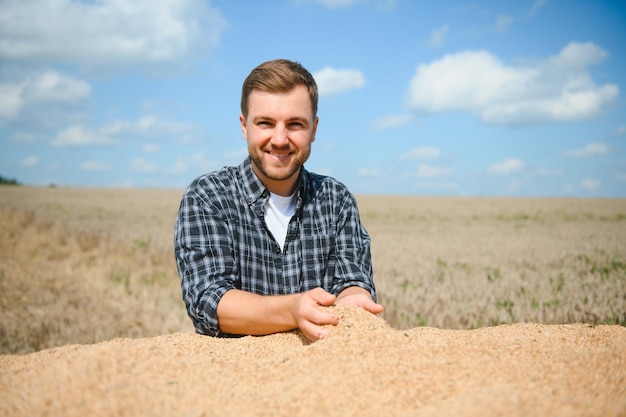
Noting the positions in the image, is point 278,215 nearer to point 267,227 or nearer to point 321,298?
point 267,227

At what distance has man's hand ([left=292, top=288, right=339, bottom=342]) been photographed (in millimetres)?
2307

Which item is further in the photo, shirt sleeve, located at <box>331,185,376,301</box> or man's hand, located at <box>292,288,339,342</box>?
shirt sleeve, located at <box>331,185,376,301</box>

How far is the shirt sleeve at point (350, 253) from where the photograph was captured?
3242 millimetres

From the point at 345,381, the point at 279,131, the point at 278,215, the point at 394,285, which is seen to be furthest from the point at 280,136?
the point at 394,285

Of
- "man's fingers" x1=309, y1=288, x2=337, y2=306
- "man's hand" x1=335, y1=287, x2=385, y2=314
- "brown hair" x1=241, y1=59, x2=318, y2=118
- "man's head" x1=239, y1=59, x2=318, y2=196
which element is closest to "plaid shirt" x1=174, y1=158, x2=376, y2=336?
"man's hand" x1=335, y1=287, x2=385, y2=314

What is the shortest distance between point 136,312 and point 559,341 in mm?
6982

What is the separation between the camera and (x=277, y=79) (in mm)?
2975

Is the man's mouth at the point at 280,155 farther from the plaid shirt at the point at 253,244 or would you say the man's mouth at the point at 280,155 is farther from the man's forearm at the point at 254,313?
the man's forearm at the point at 254,313

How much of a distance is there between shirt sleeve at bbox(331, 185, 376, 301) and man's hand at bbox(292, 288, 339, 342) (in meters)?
0.82

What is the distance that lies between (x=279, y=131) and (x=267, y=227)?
64 cm

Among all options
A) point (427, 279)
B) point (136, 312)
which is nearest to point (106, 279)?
point (136, 312)

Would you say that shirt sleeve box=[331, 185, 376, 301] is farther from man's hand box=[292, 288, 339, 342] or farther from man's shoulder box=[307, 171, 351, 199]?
man's hand box=[292, 288, 339, 342]

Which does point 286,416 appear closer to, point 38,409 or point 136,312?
point 38,409

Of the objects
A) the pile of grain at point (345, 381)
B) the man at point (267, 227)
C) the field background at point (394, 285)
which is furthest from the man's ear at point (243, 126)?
the field background at point (394, 285)
